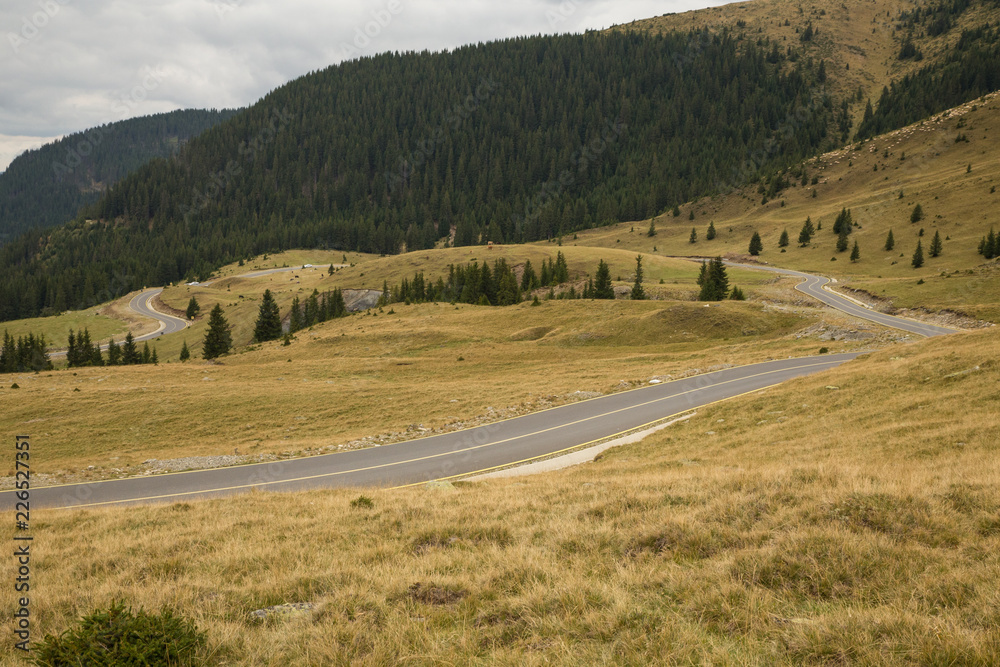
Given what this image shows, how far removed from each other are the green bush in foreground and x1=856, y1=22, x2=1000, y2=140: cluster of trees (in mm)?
214209

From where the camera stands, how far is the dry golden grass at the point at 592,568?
210 inches

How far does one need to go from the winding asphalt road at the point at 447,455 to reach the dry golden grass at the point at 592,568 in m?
7.11

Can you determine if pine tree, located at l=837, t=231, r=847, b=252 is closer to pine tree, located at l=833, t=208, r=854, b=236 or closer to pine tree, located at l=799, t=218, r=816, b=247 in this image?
pine tree, located at l=833, t=208, r=854, b=236

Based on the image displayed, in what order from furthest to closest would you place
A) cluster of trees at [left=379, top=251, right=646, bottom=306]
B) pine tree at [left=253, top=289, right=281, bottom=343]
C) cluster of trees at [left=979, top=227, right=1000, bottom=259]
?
pine tree at [left=253, top=289, right=281, bottom=343], cluster of trees at [left=379, top=251, right=646, bottom=306], cluster of trees at [left=979, top=227, right=1000, bottom=259]

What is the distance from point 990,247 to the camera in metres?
70.0

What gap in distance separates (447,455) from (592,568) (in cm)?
1632

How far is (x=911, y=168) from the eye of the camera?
129 metres

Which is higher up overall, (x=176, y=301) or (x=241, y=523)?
(x=176, y=301)

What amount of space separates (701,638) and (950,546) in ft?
13.5

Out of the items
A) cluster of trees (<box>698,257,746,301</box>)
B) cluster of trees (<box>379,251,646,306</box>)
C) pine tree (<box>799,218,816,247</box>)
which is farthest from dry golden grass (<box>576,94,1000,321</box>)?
cluster of trees (<box>379,251,646,306</box>)

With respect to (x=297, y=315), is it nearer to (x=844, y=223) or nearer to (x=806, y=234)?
(x=806, y=234)

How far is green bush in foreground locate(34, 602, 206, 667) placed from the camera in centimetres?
526

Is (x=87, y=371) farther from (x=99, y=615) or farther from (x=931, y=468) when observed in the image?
(x=931, y=468)

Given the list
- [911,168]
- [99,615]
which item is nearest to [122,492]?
[99,615]
